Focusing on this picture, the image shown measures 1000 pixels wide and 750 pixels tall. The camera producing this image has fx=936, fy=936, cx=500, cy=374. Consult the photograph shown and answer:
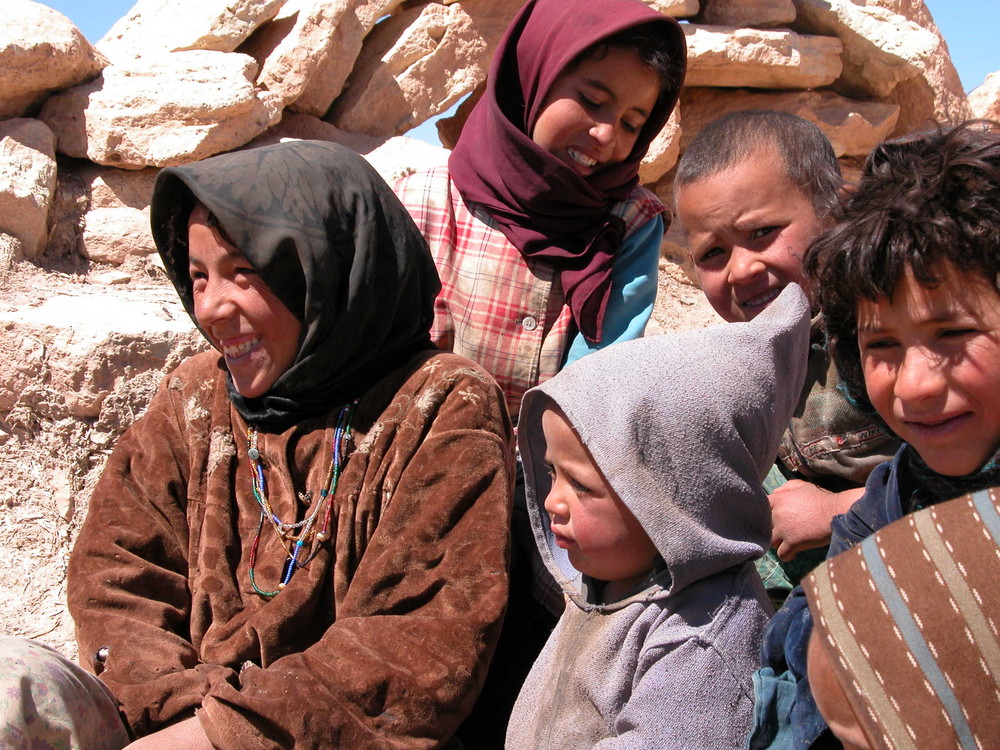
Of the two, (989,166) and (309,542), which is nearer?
(989,166)

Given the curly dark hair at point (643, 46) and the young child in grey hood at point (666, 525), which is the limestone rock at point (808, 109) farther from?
the young child in grey hood at point (666, 525)

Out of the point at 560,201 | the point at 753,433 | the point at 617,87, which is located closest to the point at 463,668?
the point at 753,433

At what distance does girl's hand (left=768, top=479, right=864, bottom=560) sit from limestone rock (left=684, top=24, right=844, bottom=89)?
5606 millimetres

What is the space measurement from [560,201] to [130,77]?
3.32m

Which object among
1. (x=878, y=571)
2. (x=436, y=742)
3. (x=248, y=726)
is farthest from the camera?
(x=436, y=742)

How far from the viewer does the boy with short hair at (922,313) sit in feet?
4.64

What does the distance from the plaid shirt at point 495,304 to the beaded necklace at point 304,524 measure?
2.41 ft

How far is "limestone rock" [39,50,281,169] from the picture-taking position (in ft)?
16.0

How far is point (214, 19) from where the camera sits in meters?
5.38

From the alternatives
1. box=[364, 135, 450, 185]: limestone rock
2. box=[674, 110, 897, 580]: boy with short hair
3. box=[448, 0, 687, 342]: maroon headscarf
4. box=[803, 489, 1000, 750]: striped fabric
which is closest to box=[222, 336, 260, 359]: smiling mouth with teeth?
box=[448, 0, 687, 342]: maroon headscarf

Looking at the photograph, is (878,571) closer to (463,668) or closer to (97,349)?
(463,668)

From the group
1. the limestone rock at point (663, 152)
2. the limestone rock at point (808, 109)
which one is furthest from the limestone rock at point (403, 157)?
the limestone rock at point (808, 109)

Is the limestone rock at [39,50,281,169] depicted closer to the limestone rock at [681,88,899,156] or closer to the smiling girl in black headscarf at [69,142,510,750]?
the smiling girl in black headscarf at [69,142,510,750]

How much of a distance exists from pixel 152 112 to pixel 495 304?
3.07 meters
